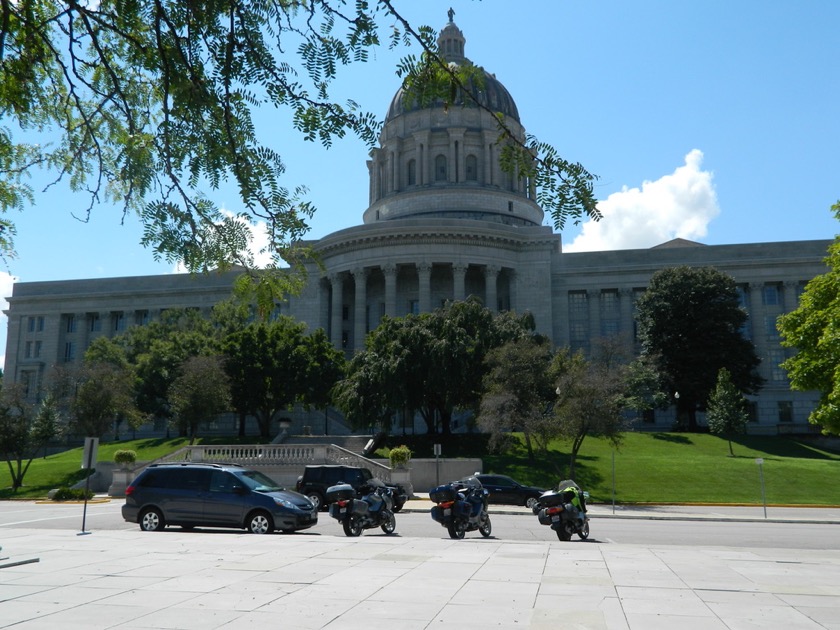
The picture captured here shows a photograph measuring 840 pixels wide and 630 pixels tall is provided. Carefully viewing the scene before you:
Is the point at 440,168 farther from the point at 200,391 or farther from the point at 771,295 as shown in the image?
the point at 200,391

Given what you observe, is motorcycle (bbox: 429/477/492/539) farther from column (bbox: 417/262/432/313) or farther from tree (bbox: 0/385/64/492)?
column (bbox: 417/262/432/313)

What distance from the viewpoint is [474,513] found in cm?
1825

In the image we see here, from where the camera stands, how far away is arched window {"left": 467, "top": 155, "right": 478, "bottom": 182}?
8569 cm

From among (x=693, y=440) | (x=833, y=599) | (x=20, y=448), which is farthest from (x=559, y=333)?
(x=833, y=599)

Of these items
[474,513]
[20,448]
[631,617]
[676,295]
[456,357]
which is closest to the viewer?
[631,617]

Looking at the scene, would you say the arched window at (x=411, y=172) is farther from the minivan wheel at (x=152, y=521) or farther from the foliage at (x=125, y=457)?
the minivan wheel at (x=152, y=521)

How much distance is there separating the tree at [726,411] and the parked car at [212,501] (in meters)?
37.8

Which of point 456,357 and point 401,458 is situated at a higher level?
point 456,357

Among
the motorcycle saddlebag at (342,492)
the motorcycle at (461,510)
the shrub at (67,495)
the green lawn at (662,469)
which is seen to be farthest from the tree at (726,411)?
the shrub at (67,495)

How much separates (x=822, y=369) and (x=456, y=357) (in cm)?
2182

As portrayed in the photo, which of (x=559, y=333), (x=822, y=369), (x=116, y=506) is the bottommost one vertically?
(x=116, y=506)

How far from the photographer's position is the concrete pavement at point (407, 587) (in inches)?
309

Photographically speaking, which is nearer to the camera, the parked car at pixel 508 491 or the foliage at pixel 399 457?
the parked car at pixel 508 491

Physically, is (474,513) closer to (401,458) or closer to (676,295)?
A: (401,458)
